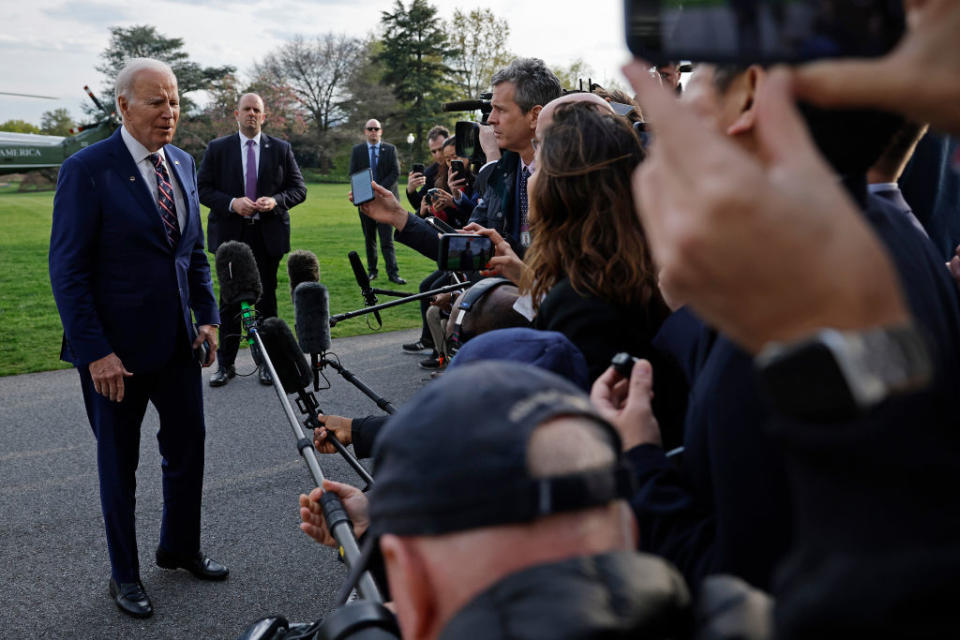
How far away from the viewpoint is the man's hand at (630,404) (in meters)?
1.44

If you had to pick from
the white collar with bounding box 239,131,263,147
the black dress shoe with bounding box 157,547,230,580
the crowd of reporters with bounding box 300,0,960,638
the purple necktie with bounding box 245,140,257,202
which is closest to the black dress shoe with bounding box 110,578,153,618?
the black dress shoe with bounding box 157,547,230,580

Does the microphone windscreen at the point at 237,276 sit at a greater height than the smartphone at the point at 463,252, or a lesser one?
lesser

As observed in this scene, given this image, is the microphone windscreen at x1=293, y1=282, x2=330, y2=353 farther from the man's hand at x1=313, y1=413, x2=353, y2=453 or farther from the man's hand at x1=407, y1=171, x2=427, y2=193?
the man's hand at x1=407, y1=171, x2=427, y2=193

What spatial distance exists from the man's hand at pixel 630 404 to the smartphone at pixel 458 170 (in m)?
5.65

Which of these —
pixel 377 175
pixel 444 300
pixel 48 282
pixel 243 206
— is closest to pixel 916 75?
pixel 444 300

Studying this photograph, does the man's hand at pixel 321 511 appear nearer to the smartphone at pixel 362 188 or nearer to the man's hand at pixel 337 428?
the man's hand at pixel 337 428

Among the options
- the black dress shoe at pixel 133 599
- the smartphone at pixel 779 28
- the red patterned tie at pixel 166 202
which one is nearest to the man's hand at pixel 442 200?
the red patterned tie at pixel 166 202

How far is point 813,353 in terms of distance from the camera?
1.71 feet

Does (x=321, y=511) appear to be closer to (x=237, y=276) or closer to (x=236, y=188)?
(x=237, y=276)

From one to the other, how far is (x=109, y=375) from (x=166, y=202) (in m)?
0.85

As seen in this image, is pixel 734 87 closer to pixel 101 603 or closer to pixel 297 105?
pixel 101 603

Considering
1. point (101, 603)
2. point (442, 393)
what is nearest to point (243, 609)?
point (101, 603)

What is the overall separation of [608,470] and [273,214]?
707 centimetres

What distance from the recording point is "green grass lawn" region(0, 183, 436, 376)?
8.95 metres
